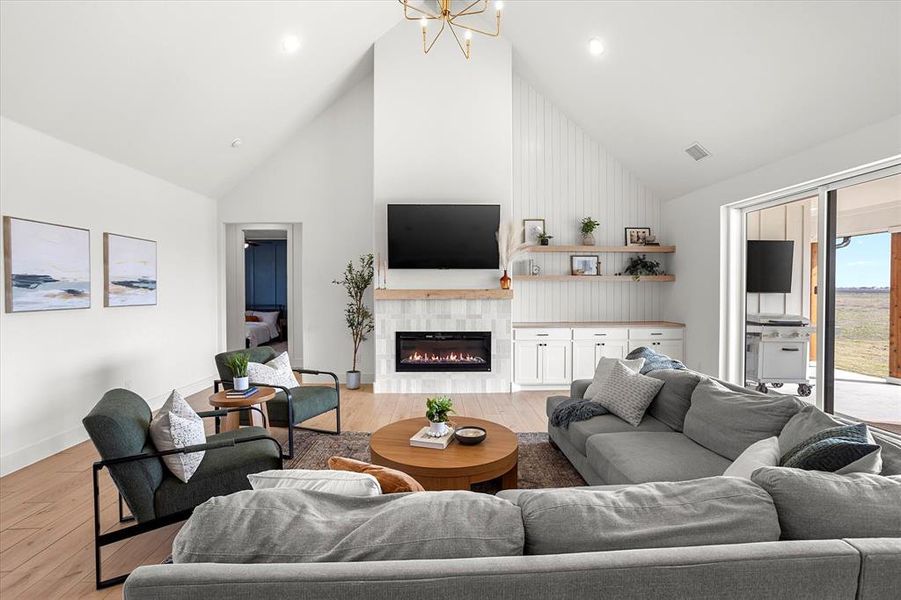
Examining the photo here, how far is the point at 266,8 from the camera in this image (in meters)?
3.96

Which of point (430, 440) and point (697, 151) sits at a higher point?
point (697, 151)

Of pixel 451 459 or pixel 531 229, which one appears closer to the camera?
pixel 451 459

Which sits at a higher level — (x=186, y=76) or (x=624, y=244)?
(x=186, y=76)

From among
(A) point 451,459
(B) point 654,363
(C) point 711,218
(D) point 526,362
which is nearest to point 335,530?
(A) point 451,459

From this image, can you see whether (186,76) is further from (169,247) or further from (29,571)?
(29,571)

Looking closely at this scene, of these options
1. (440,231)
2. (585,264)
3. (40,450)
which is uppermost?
(440,231)

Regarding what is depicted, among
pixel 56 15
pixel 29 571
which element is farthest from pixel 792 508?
pixel 56 15

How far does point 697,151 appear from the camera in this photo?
5.01m

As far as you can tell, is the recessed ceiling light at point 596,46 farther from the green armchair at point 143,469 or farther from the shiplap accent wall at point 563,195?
the green armchair at point 143,469

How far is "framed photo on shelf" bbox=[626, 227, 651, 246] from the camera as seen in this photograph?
6512 mm

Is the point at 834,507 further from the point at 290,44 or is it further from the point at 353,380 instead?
the point at 353,380

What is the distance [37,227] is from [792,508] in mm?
4778

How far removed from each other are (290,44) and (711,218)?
4903 millimetres

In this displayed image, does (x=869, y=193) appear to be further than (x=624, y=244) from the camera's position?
No
